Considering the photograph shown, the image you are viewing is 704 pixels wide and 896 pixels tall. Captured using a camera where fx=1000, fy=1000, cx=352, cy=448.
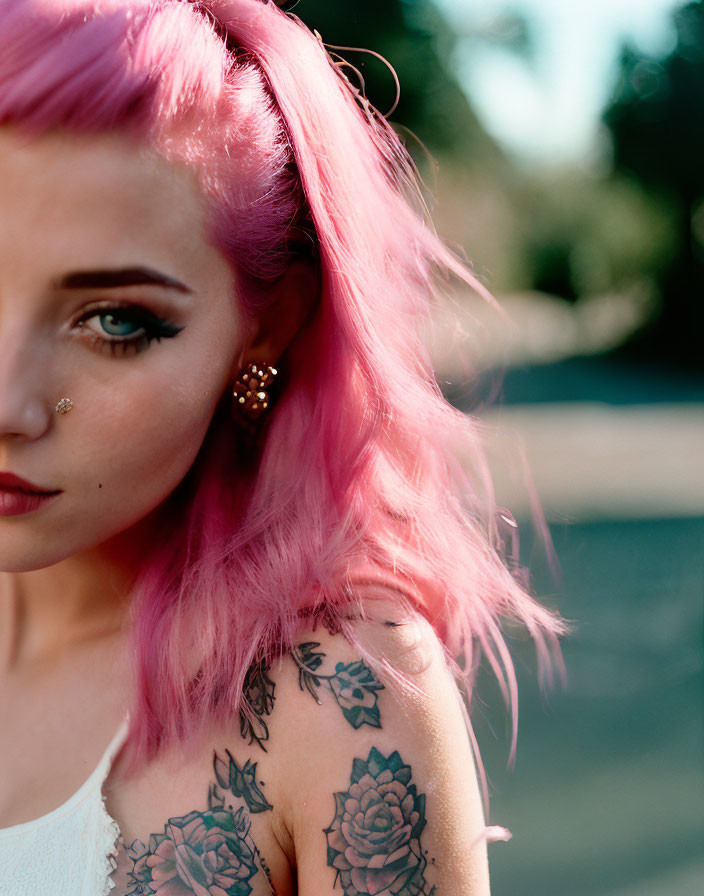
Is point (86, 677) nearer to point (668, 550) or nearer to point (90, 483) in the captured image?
point (90, 483)

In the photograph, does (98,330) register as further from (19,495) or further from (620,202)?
(620,202)

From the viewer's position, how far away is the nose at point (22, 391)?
1.10 metres

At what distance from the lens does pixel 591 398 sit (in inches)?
560

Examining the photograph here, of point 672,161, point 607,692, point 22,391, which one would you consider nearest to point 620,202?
point 672,161

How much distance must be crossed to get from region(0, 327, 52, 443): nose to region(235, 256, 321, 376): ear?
28cm

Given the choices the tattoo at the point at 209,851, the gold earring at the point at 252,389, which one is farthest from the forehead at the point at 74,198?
the tattoo at the point at 209,851

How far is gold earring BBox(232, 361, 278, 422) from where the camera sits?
1341 millimetres

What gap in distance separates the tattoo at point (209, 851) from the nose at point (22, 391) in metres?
0.48

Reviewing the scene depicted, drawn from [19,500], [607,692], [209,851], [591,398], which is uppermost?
[591,398]

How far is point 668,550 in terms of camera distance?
23.3ft

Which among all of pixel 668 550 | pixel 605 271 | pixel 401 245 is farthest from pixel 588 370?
pixel 401 245

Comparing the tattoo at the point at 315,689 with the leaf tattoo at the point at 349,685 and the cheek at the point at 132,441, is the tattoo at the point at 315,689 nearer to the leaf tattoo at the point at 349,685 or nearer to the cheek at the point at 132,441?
the leaf tattoo at the point at 349,685

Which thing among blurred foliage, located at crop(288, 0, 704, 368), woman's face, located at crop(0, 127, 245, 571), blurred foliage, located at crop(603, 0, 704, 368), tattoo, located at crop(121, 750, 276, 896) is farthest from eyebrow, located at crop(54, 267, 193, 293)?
blurred foliage, located at crop(603, 0, 704, 368)

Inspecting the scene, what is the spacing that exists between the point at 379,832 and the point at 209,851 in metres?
0.20
